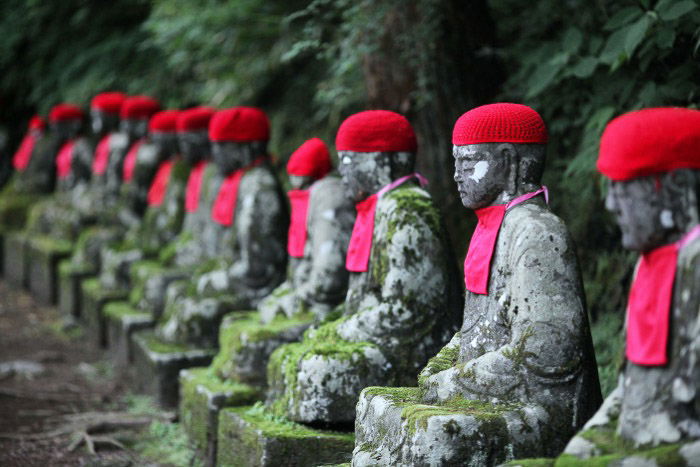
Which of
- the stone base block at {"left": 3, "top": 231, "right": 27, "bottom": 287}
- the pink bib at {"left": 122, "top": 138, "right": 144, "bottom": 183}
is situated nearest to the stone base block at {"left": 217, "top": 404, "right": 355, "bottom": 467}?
the pink bib at {"left": 122, "top": 138, "right": 144, "bottom": 183}

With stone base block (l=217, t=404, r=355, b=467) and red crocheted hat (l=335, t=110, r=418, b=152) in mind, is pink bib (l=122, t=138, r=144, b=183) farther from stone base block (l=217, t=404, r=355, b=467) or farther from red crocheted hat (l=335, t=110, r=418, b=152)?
stone base block (l=217, t=404, r=355, b=467)

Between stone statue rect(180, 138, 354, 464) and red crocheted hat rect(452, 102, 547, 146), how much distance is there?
4.92 ft

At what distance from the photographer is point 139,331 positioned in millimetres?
7402

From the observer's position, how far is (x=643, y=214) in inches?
112

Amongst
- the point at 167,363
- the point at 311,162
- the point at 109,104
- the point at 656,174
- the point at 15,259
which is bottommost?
the point at 167,363

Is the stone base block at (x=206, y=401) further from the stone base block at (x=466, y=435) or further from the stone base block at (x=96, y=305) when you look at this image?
the stone base block at (x=96, y=305)

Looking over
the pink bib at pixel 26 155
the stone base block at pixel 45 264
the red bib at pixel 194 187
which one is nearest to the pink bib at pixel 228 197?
the red bib at pixel 194 187

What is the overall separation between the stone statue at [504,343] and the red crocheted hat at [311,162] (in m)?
1.87

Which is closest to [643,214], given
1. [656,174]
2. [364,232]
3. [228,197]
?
[656,174]

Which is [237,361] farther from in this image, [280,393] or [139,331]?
[139,331]

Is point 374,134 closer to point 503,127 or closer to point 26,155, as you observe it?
point 503,127

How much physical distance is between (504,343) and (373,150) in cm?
135

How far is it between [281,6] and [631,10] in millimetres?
4623

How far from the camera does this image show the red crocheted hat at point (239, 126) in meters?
6.26
